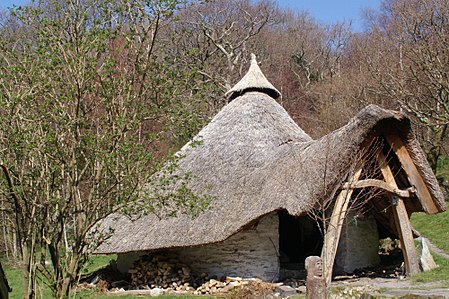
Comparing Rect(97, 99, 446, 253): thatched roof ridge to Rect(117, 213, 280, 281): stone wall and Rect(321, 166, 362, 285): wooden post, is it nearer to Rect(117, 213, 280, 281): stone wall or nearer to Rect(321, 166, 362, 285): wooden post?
Rect(321, 166, 362, 285): wooden post

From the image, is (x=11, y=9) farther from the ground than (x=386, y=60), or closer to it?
closer to it

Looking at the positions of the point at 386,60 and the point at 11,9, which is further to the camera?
the point at 386,60

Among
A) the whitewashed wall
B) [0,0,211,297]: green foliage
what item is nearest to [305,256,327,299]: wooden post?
[0,0,211,297]: green foliage

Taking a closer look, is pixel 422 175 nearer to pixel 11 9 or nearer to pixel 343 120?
pixel 11 9

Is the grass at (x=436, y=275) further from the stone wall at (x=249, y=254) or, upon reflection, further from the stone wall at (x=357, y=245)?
the stone wall at (x=249, y=254)

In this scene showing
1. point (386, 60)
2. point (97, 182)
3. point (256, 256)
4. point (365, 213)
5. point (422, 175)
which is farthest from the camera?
point (386, 60)

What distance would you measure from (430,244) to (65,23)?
38.4 feet

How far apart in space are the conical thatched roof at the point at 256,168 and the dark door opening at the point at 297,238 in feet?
9.58

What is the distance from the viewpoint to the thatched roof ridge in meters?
10.9

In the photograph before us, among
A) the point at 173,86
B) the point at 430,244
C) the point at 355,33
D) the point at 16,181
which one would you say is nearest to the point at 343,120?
the point at 430,244

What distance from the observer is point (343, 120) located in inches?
1001

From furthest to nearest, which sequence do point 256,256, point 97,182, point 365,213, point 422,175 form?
point 365,213, point 256,256, point 422,175, point 97,182

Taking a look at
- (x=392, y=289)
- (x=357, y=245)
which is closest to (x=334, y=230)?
(x=392, y=289)

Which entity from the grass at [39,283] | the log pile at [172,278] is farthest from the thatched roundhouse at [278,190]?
the grass at [39,283]
